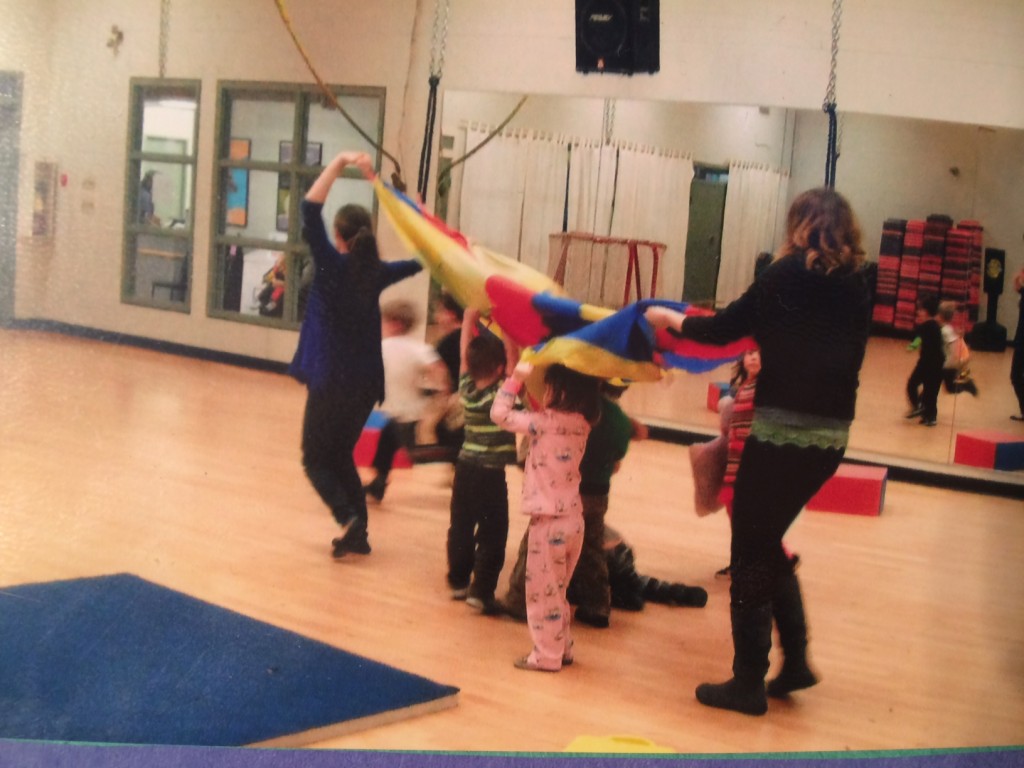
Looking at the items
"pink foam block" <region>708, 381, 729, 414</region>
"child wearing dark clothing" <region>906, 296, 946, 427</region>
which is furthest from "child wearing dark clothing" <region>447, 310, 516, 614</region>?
"child wearing dark clothing" <region>906, 296, 946, 427</region>

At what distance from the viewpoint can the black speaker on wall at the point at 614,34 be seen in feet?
7.48

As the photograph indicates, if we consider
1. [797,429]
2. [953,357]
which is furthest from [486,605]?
[953,357]

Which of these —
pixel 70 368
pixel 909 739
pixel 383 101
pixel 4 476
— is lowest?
pixel 909 739

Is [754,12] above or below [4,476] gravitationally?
above

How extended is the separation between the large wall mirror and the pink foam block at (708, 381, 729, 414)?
0.06ft

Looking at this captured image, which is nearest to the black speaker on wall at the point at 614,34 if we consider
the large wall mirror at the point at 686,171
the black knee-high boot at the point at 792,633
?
the large wall mirror at the point at 686,171

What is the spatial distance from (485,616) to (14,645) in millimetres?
941

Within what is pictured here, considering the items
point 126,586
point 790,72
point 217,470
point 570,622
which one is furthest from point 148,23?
point 570,622

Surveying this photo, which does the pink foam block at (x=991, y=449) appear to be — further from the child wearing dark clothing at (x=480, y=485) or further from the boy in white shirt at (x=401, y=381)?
the boy in white shirt at (x=401, y=381)

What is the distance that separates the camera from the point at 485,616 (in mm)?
2658

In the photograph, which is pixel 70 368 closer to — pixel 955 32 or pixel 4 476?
pixel 4 476

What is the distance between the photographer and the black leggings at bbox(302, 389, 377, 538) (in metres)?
2.40

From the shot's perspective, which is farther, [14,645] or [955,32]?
[955,32]

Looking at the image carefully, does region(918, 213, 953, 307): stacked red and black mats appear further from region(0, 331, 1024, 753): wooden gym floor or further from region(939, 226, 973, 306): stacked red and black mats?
region(0, 331, 1024, 753): wooden gym floor
